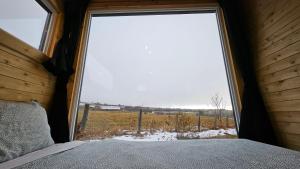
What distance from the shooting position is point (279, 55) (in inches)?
60.9

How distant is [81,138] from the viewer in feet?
6.79

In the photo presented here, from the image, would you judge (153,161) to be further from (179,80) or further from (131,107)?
(179,80)

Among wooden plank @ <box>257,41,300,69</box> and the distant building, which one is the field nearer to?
the distant building

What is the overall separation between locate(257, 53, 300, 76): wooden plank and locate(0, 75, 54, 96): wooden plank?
8.27ft

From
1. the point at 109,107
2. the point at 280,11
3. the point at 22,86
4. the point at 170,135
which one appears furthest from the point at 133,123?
the point at 280,11

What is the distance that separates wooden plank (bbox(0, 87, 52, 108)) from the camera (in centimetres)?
127

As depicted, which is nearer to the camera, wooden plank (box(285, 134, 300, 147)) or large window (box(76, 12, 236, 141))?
wooden plank (box(285, 134, 300, 147))

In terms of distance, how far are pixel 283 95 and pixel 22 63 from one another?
259 cm

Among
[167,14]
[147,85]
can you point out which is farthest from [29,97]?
[167,14]

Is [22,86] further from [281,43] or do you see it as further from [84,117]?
[281,43]

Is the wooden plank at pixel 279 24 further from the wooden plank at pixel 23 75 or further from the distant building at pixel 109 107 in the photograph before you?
the wooden plank at pixel 23 75

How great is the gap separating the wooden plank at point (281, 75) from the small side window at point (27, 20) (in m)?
2.62

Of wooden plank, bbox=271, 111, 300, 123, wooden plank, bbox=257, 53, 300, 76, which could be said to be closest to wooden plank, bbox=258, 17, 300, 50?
wooden plank, bbox=257, 53, 300, 76

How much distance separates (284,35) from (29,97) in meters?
2.60
